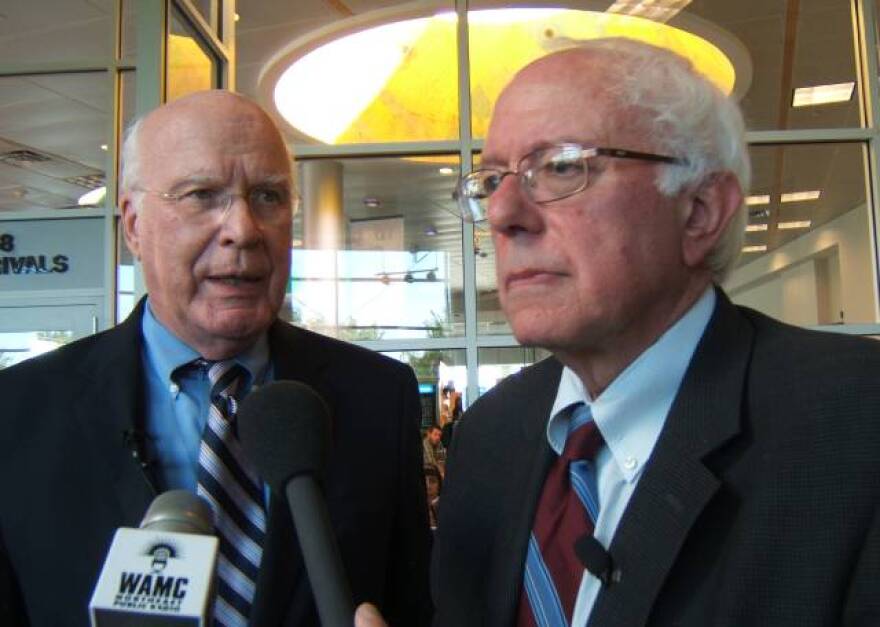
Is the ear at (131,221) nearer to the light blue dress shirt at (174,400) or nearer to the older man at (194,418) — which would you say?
the older man at (194,418)

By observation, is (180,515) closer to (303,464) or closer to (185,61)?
(303,464)

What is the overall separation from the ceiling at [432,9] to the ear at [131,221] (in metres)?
3.59

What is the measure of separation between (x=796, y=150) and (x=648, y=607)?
5.78 metres

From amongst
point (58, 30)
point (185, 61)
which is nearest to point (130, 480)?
point (185, 61)

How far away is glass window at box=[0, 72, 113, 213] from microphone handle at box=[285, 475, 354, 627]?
5243mm

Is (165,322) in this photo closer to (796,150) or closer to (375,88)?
(375,88)

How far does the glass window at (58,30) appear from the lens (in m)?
6.14

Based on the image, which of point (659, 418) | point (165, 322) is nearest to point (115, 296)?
point (165, 322)

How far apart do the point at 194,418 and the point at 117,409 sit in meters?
0.16

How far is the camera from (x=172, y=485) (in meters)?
1.80

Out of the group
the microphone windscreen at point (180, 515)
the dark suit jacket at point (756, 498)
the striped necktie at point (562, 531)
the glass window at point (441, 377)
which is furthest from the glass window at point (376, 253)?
the microphone windscreen at point (180, 515)

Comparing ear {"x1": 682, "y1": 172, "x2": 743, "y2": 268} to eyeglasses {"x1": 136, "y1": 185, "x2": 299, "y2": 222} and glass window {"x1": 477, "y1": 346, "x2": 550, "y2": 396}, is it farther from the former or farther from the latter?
glass window {"x1": 477, "y1": 346, "x2": 550, "y2": 396}

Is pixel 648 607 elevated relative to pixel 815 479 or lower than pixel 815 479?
lower

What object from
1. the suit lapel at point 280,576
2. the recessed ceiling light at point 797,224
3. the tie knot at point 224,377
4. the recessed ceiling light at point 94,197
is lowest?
the suit lapel at point 280,576
